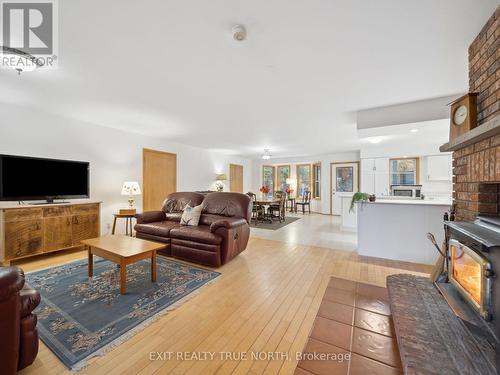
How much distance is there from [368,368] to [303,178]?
8.08 m

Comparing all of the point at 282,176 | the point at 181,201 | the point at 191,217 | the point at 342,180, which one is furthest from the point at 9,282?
the point at 282,176

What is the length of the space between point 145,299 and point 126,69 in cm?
244

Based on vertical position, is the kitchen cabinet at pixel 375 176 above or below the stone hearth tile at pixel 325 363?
above

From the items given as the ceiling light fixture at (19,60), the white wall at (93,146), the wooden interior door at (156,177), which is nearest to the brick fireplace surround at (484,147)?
the ceiling light fixture at (19,60)

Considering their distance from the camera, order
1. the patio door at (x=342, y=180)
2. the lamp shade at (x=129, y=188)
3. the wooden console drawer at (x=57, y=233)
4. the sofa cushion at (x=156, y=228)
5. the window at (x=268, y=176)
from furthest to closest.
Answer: the window at (x=268, y=176), the patio door at (x=342, y=180), the lamp shade at (x=129, y=188), the sofa cushion at (x=156, y=228), the wooden console drawer at (x=57, y=233)

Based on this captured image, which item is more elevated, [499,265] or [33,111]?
[33,111]

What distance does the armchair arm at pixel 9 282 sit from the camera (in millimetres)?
1057

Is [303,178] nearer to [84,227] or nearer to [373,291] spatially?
[373,291]

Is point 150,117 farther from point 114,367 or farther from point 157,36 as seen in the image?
point 114,367

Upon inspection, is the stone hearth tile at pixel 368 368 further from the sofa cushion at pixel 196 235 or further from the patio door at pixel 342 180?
the patio door at pixel 342 180

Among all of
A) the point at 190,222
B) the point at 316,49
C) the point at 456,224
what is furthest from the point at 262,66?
the point at 190,222

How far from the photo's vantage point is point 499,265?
1146mm

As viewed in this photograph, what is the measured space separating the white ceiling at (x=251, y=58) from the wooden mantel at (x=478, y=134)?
877mm

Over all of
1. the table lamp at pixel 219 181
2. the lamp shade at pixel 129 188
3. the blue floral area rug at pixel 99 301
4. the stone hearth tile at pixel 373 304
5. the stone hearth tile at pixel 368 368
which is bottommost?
the stone hearth tile at pixel 368 368
